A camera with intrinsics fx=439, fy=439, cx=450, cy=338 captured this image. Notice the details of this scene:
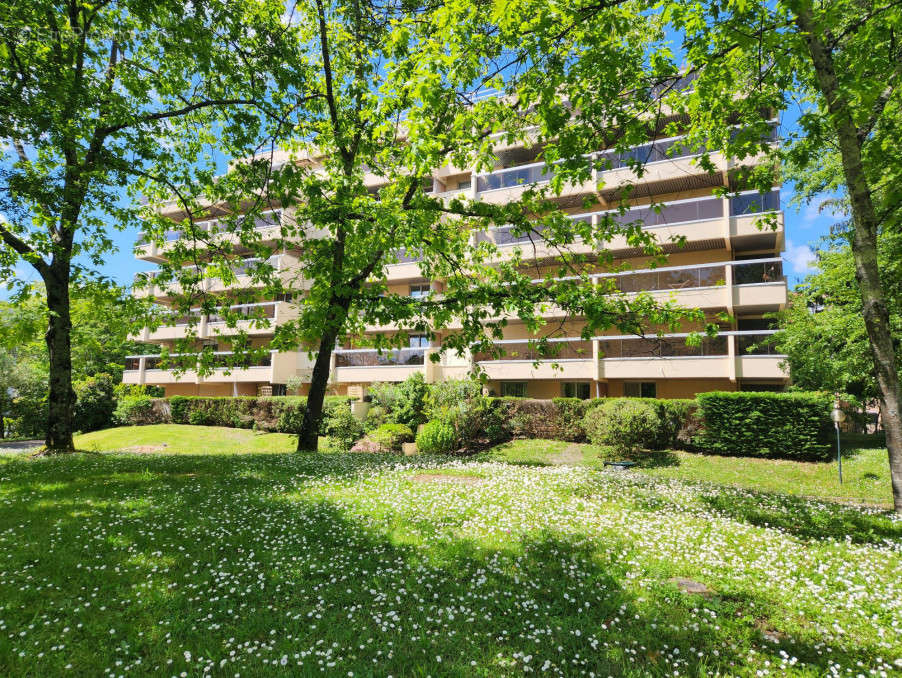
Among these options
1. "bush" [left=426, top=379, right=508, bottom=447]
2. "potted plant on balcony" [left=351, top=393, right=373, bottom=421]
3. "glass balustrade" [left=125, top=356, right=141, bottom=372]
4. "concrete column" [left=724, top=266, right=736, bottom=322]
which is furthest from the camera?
"glass balustrade" [left=125, top=356, right=141, bottom=372]

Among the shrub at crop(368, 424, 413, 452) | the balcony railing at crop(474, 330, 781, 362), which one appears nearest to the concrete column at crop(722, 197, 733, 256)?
the balcony railing at crop(474, 330, 781, 362)

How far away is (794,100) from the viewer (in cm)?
841

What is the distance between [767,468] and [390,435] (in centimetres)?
1614

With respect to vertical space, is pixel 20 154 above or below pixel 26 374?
above

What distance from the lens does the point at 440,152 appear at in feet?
32.7

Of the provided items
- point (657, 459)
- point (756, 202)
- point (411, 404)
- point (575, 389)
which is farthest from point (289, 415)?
point (756, 202)

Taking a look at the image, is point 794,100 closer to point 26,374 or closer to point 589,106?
point 589,106

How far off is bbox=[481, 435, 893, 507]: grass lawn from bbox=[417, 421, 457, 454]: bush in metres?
2.30

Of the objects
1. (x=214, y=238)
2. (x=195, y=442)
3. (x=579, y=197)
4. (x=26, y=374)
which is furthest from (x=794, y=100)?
(x=26, y=374)

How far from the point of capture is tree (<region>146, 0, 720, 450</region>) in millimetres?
6629

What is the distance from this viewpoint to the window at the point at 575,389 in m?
30.0

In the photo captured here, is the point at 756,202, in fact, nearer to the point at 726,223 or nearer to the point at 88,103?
the point at 726,223

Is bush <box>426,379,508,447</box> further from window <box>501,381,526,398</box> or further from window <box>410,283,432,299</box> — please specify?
window <box>410,283,432,299</box>

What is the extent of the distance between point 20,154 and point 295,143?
27.4 feet
